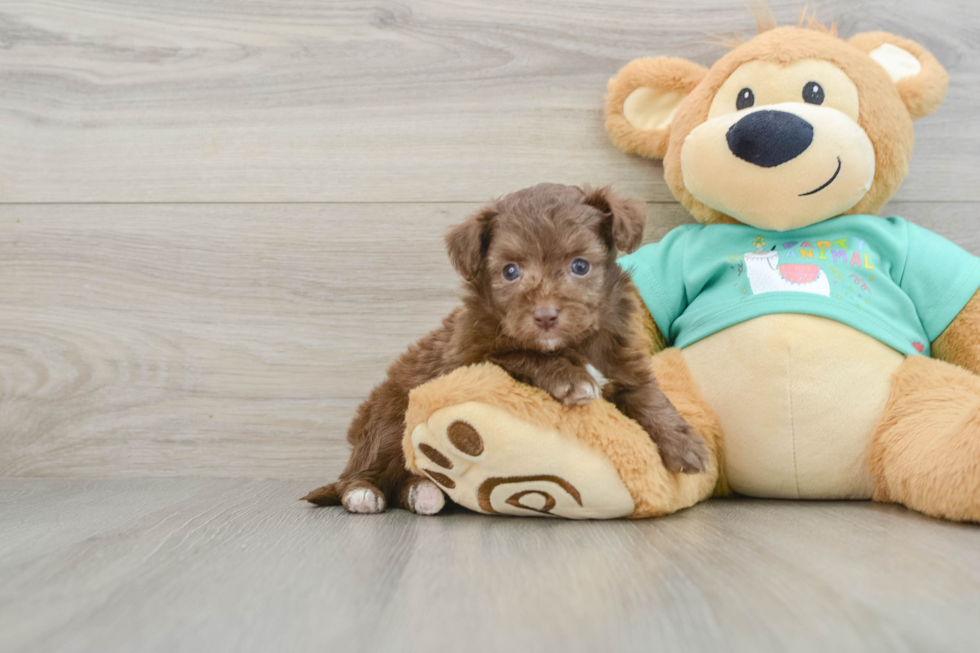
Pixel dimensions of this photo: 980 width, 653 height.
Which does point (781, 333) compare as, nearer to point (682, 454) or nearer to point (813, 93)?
point (682, 454)

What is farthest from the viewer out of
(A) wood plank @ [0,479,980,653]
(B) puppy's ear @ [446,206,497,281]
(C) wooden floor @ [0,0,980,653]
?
(C) wooden floor @ [0,0,980,653]

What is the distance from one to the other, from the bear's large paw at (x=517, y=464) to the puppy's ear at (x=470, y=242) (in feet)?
0.78

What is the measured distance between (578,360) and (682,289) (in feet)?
1.49

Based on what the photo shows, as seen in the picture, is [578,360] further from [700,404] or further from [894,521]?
[894,521]

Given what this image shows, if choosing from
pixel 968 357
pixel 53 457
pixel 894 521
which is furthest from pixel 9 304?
pixel 968 357

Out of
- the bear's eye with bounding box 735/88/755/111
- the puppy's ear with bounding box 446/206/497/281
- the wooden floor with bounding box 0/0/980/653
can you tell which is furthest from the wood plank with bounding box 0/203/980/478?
the bear's eye with bounding box 735/88/755/111

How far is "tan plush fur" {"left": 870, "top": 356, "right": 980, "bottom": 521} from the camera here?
3.51ft

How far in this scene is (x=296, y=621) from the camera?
29.4 inches

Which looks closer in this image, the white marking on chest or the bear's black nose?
the white marking on chest

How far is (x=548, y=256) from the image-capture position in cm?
113

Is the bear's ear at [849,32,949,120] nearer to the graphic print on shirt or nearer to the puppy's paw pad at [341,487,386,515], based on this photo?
the graphic print on shirt

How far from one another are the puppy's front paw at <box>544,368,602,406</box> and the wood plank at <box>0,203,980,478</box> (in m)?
0.70

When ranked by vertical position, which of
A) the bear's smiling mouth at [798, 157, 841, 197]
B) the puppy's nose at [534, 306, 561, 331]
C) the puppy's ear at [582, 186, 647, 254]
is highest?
the bear's smiling mouth at [798, 157, 841, 197]

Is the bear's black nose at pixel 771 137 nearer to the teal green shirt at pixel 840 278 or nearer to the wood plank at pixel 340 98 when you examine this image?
the teal green shirt at pixel 840 278
